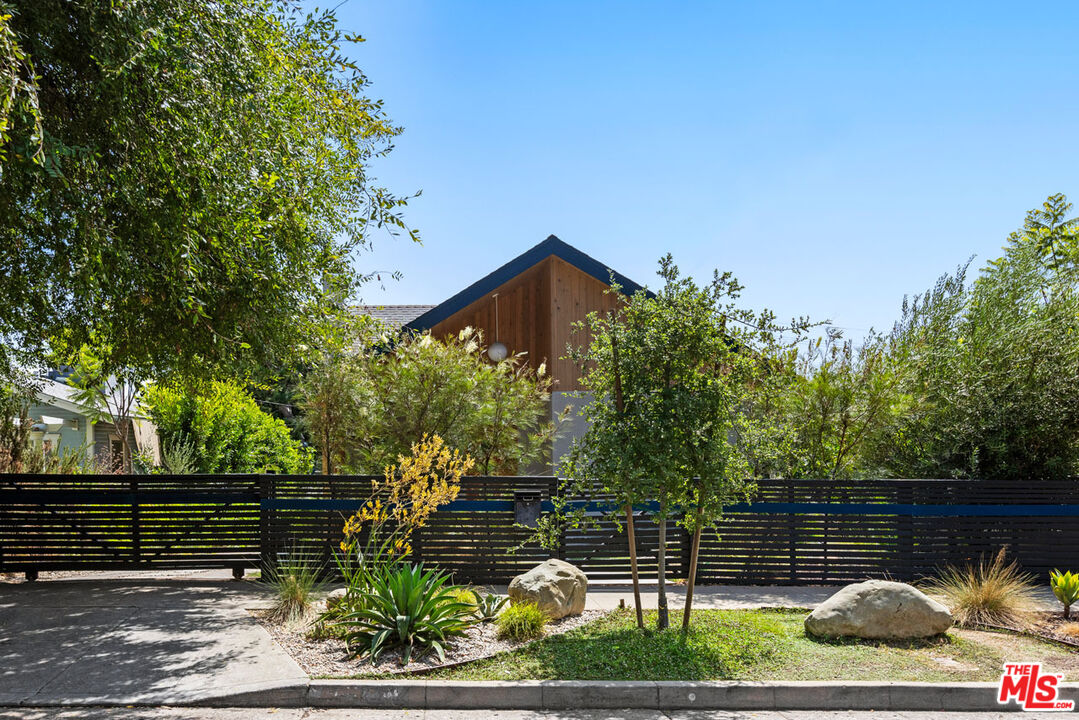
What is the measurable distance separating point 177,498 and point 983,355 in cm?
1125

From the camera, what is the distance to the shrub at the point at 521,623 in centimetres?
693

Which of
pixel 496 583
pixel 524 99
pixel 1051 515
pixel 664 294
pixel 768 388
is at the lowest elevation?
pixel 496 583

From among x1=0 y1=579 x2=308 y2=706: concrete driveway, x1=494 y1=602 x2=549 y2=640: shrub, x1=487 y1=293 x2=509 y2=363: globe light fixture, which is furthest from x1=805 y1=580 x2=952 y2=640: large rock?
x1=487 y1=293 x2=509 y2=363: globe light fixture

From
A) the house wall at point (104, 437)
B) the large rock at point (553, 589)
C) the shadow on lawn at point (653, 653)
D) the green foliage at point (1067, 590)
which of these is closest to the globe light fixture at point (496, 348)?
the large rock at point (553, 589)

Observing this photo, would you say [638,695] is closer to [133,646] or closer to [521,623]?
[521,623]

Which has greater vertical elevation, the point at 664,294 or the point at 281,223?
the point at 281,223

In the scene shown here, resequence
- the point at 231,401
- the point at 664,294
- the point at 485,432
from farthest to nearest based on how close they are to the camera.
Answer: the point at 231,401
the point at 485,432
the point at 664,294

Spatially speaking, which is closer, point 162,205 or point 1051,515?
point 162,205

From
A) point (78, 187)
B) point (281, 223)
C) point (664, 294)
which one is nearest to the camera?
point (78, 187)

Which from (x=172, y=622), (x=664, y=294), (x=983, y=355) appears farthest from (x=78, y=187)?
(x=983, y=355)

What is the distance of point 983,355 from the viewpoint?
10.8 meters

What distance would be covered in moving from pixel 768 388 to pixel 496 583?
436cm

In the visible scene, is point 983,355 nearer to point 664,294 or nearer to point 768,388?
point 768,388

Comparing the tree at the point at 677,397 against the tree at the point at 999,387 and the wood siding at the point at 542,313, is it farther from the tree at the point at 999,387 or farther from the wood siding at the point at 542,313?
the wood siding at the point at 542,313
